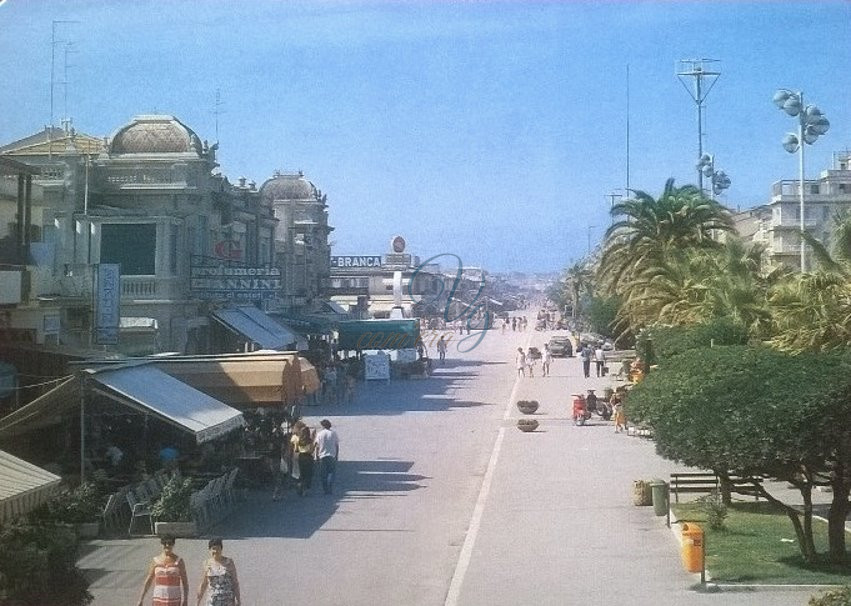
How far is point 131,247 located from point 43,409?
1711 cm

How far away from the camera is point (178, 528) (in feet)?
50.9

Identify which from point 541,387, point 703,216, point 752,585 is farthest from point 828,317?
point 541,387

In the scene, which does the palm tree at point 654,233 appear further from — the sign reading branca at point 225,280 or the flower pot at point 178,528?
the flower pot at point 178,528

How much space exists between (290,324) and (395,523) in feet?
92.9

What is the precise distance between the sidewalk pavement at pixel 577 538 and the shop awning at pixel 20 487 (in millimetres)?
4437

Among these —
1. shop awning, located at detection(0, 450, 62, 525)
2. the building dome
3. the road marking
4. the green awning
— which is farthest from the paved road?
the green awning

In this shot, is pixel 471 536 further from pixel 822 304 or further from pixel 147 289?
pixel 147 289

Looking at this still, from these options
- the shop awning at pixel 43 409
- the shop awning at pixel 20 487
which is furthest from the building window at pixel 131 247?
the shop awning at pixel 20 487

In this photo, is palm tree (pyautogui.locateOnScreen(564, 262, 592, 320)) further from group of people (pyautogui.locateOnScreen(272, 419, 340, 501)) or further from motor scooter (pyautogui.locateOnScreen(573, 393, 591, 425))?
group of people (pyautogui.locateOnScreen(272, 419, 340, 501))

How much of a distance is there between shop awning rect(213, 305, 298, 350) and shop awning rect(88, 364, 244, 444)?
660 inches

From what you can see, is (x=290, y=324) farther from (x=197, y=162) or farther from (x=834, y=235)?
(x=834, y=235)

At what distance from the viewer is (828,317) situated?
17500mm

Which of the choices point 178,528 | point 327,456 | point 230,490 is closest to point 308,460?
point 327,456

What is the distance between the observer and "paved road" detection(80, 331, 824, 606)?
12914 millimetres
